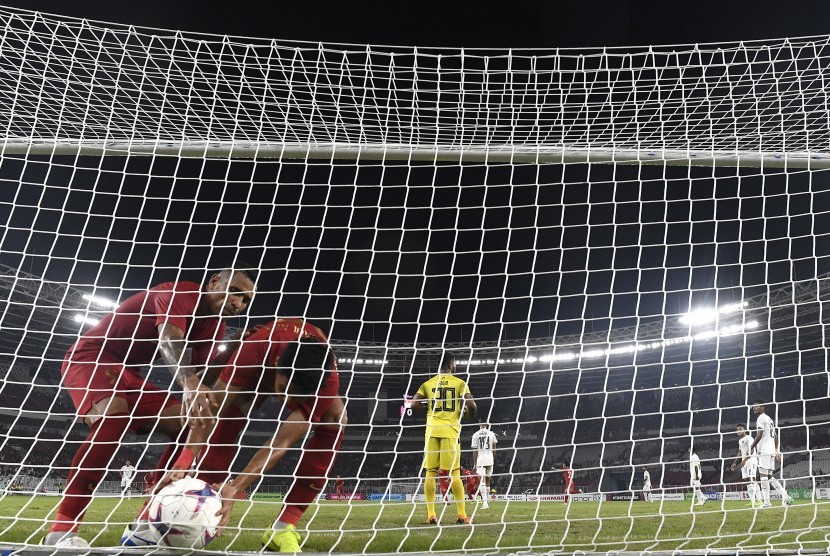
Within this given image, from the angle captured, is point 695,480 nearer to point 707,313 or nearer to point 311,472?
point 707,313

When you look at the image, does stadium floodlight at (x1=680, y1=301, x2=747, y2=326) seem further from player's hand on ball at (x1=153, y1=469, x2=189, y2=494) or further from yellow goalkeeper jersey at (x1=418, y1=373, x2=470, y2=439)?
player's hand on ball at (x1=153, y1=469, x2=189, y2=494)

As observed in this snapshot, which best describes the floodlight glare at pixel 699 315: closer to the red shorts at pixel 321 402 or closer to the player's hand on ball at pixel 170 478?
the red shorts at pixel 321 402

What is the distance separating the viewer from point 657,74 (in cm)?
505

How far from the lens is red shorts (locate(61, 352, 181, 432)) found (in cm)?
359

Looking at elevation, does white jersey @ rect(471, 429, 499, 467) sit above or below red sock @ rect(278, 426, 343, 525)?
above

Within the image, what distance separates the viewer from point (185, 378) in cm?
362

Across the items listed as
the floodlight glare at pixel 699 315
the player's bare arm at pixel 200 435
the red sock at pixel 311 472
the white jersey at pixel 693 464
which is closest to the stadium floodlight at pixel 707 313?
the floodlight glare at pixel 699 315

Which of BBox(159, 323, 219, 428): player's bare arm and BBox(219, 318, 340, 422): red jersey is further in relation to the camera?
BBox(219, 318, 340, 422): red jersey

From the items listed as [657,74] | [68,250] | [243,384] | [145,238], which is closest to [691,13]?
[657,74]

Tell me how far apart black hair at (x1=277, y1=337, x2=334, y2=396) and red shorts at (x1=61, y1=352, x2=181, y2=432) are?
725 millimetres

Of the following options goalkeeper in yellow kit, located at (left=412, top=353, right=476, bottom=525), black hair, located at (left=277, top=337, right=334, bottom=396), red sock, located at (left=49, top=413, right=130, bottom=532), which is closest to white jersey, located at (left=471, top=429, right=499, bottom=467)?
goalkeeper in yellow kit, located at (left=412, top=353, right=476, bottom=525)

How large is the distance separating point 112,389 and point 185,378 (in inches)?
16.8

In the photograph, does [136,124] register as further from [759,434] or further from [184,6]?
[184,6]

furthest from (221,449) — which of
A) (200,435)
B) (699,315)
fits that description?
(699,315)
